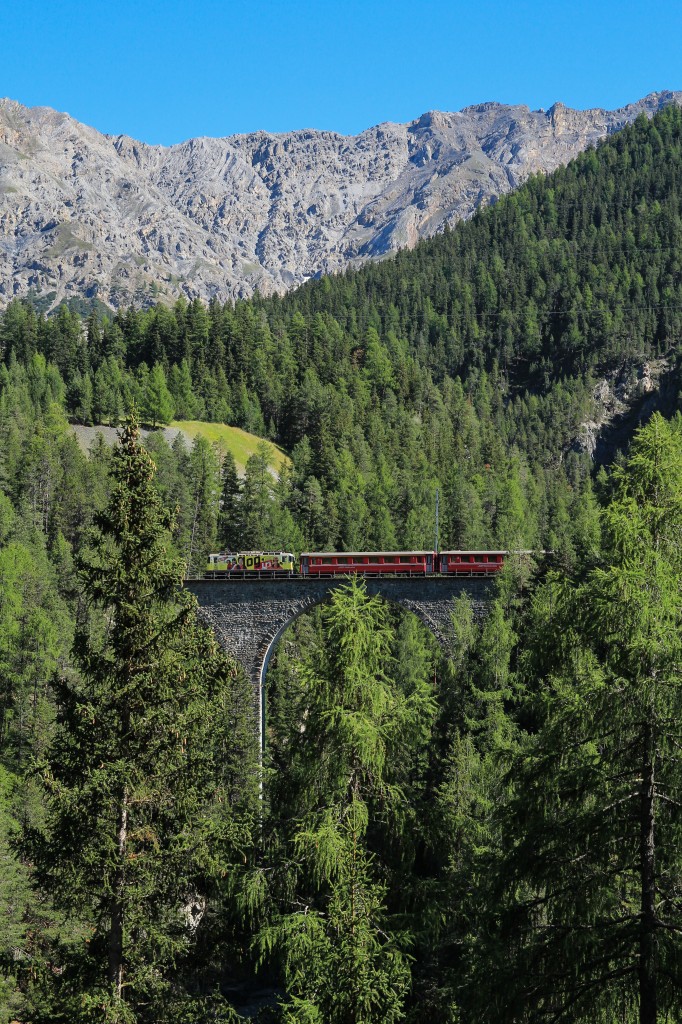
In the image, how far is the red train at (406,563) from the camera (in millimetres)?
66625

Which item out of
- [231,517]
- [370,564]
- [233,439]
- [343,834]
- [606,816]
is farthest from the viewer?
[233,439]

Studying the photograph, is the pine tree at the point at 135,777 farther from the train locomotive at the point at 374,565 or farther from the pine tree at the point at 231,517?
the pine tree at the point at 231,517

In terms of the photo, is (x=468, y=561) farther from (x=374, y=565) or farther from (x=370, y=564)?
(x=370, y=564)

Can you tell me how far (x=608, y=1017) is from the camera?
1367 centimetres

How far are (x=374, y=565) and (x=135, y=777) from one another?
4929 centimetres

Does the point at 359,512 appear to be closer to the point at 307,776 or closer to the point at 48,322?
the point at 48,322

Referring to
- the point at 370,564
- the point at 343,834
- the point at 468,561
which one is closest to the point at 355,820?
the point at 343,834

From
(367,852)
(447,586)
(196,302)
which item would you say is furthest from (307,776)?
(196,302)

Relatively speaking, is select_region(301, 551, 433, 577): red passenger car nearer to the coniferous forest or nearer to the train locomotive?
the train locomotive

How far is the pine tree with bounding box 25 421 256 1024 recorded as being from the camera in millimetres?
17703

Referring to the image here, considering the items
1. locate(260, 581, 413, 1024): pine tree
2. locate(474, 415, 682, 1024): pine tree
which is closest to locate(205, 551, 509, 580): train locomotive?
locate(260, 581, 413, 1024): pine tree

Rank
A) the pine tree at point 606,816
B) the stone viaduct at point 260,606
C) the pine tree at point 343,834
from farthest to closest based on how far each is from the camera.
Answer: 1. the stone viaduct at point 260,606
2. the pine tree at point 343,834
3. the pine tree at point 606,816

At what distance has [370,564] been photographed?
6712 centimetres

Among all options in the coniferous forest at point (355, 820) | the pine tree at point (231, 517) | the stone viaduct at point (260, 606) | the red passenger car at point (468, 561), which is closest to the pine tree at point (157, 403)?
the pine tree at point (231, 517)
